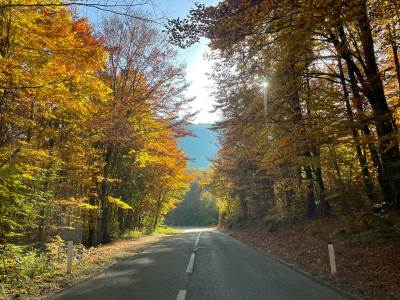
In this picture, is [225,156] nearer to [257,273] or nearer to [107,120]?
[107,120]

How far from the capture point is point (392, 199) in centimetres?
1301

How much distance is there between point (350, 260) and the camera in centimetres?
1101

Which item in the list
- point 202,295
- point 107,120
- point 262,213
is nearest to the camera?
point 202,295

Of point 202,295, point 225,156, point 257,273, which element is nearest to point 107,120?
point 257,273

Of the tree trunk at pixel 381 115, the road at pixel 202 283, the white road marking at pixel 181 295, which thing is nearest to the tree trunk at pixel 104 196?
the road at pixel 202 283

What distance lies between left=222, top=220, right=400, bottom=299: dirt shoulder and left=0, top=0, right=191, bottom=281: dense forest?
24.7ft

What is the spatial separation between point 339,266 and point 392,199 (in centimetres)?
390

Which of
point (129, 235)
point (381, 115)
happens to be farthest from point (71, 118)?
point (129, 235)

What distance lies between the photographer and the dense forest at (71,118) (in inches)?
424

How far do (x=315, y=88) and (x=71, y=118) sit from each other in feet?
36.8

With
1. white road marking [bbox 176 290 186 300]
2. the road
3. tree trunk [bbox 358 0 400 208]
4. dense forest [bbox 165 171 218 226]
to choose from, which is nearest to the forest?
tree trunk [bbox 358 0 400 208]

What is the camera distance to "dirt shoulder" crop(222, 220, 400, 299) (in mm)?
8289

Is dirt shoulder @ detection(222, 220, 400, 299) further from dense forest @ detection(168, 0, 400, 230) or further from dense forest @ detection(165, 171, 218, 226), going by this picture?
dense forest @ detection(165, 171, 218, 226)

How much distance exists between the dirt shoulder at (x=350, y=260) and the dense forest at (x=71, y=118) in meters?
7.53
